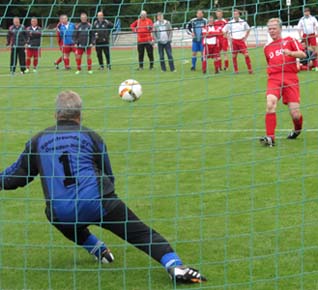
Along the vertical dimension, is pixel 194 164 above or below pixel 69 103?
below

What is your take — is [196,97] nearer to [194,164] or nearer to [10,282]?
[194,164]

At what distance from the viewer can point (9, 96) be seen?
52.3ft

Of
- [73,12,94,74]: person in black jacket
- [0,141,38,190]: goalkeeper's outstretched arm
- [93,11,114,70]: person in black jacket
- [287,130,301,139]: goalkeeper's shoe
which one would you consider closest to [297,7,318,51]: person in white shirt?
[287,130,301,139]: goalkeeper's shoe

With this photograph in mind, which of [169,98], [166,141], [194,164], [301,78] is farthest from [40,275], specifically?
[301,78]

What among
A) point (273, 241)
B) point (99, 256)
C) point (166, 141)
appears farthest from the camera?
point (166, 141)

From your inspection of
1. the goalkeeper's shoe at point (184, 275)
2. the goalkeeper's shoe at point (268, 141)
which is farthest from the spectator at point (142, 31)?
the goalkeeper's shoe at point (268, 141)

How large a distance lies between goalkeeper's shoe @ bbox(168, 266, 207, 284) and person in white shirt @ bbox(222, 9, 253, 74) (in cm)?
158

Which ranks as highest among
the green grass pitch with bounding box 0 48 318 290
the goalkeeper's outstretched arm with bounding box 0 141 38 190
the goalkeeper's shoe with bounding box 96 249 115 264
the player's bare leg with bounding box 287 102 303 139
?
the goalkeeper's outstretched arm with bounding box 0 141 38 190

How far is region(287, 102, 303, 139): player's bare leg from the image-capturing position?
31.9 feet

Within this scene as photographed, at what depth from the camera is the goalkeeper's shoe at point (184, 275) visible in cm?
485

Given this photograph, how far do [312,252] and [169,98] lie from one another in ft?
32.7

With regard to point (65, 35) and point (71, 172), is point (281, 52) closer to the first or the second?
point (65, 35)

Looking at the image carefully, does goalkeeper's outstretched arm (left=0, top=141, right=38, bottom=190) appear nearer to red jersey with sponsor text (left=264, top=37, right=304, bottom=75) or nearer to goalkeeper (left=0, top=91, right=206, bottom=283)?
goalkeeper (left=0, top=91, right=206, bottom=283)

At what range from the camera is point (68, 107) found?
501 centimetres
